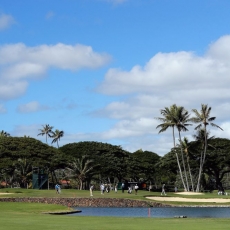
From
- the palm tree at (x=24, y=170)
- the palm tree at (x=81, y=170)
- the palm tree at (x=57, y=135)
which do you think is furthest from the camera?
the palm tree at (x=57, y=135)

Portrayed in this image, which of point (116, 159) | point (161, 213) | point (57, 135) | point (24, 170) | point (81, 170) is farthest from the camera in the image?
point (57, 135)

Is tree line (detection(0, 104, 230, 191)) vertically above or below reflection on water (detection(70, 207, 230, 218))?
above

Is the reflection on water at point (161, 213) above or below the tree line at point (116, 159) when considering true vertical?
below

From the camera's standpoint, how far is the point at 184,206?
74750 mm

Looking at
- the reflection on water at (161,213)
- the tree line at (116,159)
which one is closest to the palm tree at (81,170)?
the tree line at (116,159)

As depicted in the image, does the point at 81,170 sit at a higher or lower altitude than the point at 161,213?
higher

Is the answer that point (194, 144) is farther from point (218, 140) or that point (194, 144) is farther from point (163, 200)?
point (163, 200)

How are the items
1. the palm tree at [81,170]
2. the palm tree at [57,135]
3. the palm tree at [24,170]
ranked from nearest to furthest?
the palm tree at [24,170], the palm tree at [81,170], the palm tree at [57,135]

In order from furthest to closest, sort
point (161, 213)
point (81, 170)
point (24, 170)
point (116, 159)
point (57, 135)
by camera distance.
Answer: point (57, 135) → point (116, 159) → point (81, 170) → point (24, 170) → point (161, 213)

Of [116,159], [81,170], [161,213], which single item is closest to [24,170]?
[81,170]

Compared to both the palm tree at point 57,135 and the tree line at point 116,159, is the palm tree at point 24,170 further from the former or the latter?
the palm tree at point 57,135

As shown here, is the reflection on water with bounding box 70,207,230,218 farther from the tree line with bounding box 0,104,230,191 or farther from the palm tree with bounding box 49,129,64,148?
the palm tree with bounding box 49,129,64,148

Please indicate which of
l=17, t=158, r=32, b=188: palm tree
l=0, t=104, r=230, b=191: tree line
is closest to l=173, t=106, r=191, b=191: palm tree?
l=0, t=104, r=230, b=191: tree line

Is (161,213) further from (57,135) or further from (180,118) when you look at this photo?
(57,135)
